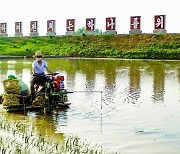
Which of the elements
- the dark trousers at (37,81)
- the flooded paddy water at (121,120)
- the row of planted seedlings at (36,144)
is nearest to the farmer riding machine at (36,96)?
the dark trousers at (37,81)

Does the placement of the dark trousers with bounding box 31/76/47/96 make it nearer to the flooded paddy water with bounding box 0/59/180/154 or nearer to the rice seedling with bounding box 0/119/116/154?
the flooded paddy water with bounding box 0/59/180/154

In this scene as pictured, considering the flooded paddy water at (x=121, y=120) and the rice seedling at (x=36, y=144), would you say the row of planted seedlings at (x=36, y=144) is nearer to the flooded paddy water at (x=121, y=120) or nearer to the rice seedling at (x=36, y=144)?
the rice seedling at (x=36, y=144)

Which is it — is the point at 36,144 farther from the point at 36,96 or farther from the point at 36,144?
the point at 36,96

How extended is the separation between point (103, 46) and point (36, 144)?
42.5m

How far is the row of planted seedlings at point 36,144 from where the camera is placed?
6972 mm

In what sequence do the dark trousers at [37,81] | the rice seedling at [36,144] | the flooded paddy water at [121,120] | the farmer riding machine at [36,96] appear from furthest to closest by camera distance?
the dark trousers at [37,81] → the farmer riding machine at [36,96] → the flooded paddy water at [121,120] → the rice seedling at [36,144]

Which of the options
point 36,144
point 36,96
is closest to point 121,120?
point 36,96

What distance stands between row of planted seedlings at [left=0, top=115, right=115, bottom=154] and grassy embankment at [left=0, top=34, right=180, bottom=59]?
1400 inches

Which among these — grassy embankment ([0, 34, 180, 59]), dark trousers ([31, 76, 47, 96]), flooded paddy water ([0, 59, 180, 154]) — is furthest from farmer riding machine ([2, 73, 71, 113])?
grassy embankment ([0, 34, 180, 59])

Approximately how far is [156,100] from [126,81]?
6.54 metres

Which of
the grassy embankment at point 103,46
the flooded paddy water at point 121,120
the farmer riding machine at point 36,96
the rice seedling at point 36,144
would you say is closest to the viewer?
the rice seedling at point 36,144

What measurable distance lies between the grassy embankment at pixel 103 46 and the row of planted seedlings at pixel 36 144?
35551 millimetres

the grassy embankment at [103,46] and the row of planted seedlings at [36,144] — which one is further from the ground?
the grassy embankment at [103,46]

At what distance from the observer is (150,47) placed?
153ft
